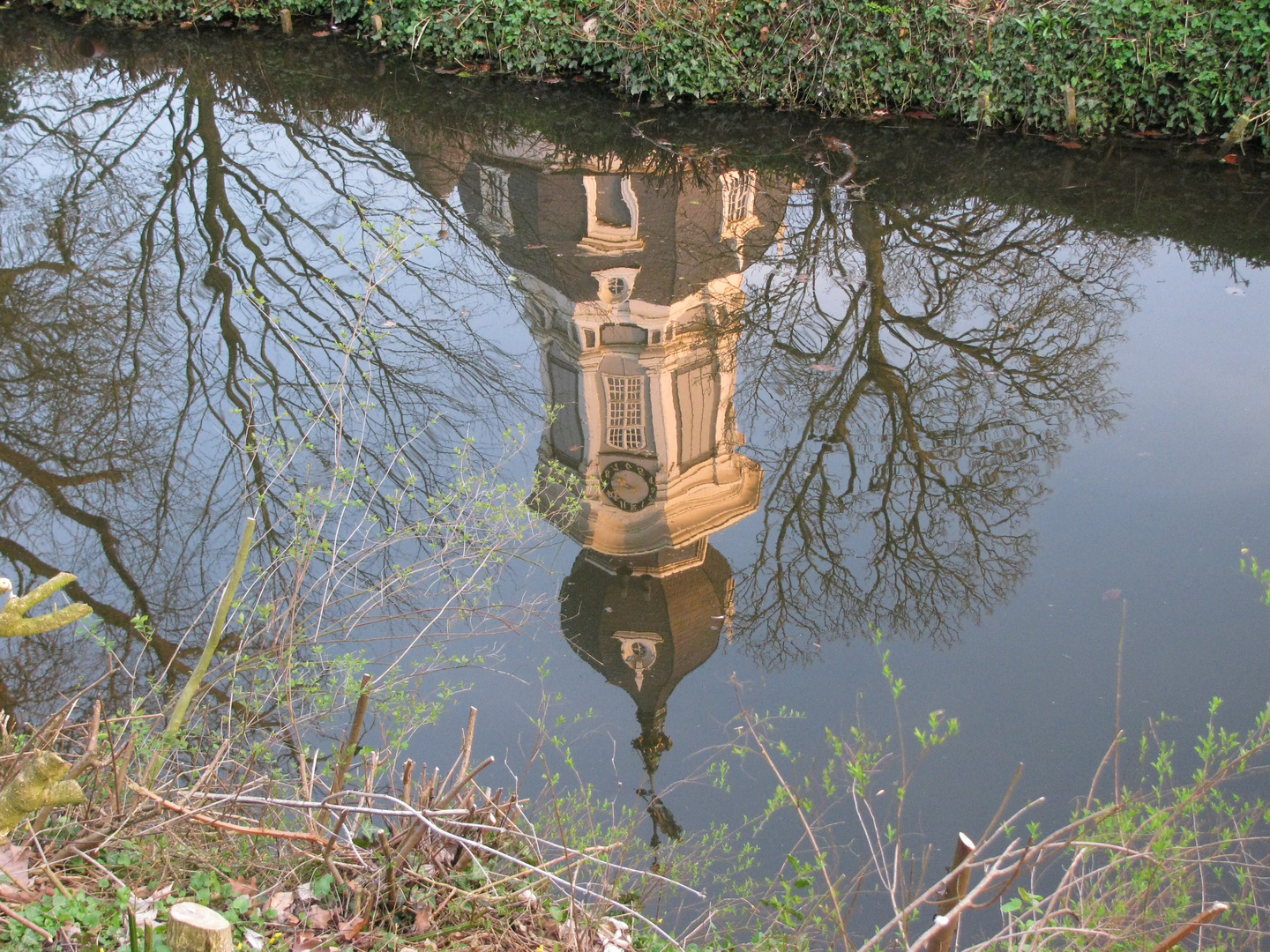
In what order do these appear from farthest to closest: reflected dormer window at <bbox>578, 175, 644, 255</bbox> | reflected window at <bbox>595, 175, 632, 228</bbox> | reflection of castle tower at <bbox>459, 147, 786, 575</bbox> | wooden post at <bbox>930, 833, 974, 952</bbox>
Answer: reflected window at <bbox>595, 175, 632, 228</bbox>, reflected dormer window at <bbox>578, 175, 644, 255</bbox>, reflection of castle tower at <bbox>459, 147, 786, 575</bbox>, wooden post at <bbox>930, 833, 974, 952</bbox>

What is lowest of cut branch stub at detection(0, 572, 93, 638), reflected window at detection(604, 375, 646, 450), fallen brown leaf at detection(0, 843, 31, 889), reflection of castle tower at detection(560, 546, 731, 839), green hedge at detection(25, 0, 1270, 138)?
reflection of castle tower at detection(560, 546, 731, 839)

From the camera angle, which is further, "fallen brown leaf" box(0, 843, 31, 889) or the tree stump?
"fallen brown leaf" box(0, 843, 31, 889)

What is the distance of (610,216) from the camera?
449 inches

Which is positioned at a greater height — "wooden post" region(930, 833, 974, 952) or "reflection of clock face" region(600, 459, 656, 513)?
"wooden post" region(930, 833, 974, 952)

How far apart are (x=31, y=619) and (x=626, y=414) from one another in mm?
6440

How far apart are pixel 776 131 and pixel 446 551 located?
29.7ft

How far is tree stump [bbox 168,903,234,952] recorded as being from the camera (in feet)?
8.55

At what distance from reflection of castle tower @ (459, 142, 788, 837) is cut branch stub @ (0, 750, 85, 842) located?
2930 mm

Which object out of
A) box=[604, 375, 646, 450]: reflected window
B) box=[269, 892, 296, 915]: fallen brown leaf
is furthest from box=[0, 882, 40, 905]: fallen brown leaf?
box=[604, 375, 646, 450]: reflected window

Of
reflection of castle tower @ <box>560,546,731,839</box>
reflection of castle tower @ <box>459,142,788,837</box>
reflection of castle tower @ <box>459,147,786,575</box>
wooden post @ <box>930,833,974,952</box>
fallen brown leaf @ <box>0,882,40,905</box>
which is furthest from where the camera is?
reflection of castle tower @ <box>459,147,786,575</box>

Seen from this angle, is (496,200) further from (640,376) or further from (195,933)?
(195,933)

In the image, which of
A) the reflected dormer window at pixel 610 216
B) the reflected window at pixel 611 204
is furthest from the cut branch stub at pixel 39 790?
the reflected window at pixel 611 204

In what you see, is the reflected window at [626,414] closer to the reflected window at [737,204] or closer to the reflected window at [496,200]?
the reflected window at [737,204]

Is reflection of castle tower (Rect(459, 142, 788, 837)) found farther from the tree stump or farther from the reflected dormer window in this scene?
the tree stump
